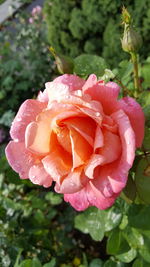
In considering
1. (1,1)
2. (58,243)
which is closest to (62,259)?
(58,243)

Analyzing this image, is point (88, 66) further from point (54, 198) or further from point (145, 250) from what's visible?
point (54, 198)

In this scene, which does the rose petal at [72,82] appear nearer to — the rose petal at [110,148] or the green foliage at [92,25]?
the rose petal at [110,148]

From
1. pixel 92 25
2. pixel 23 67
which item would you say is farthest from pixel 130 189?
pixel 23 67

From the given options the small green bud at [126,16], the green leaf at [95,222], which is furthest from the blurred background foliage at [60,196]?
the small green bud at [126,16]

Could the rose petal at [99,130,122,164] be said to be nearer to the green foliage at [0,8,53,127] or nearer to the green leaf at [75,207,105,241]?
the green leaf at [75,207,105,241]

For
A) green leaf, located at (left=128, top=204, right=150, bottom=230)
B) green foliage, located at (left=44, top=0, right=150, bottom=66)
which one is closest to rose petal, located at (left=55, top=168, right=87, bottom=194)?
green leaf, located at (left=128, top=204, right=150, bottom=230)

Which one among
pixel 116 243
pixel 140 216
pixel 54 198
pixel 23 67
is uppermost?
pixel 140 216

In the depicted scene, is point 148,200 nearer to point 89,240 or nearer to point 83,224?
point 83,224
